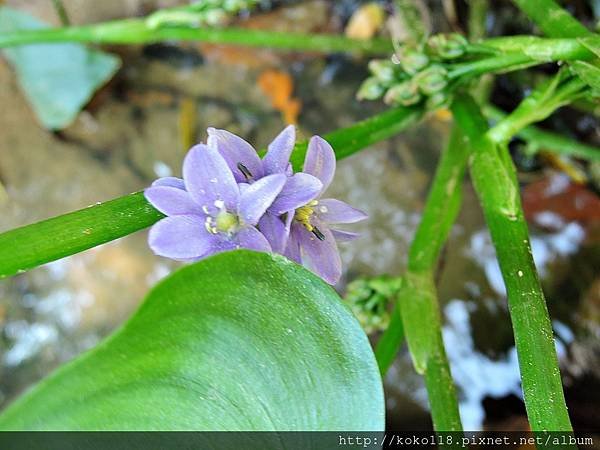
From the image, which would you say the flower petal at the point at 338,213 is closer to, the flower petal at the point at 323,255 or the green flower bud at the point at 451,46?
the flower petal at the point at 323,255

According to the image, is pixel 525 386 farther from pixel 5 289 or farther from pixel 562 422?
pixel 5 289

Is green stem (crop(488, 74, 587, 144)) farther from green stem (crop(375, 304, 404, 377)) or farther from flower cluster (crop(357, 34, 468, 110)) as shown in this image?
green stem (crop(375, 304, 404, 377))

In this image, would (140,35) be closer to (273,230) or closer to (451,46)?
(451,46)

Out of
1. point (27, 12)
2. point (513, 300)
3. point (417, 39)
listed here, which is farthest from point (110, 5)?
point (513, 300)

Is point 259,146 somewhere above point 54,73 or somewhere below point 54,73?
below

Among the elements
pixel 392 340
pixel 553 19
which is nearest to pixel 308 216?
pixel 392 340

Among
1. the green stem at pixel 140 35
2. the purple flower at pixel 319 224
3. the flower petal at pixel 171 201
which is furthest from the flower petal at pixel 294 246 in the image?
the green stem at pixel 140 35

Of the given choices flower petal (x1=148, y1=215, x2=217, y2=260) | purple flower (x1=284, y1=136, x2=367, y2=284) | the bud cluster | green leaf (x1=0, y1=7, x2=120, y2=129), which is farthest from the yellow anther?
green leaf (x1=0, y1=7, x2=120, y2=129)
